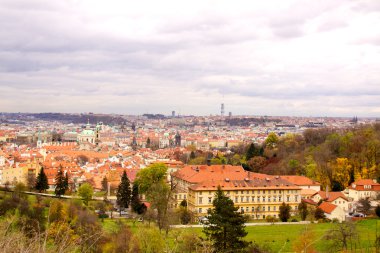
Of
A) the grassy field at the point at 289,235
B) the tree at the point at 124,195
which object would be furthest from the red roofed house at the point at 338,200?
the tree at the point at 124,195

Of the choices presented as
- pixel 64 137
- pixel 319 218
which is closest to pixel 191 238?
pixel 319 218

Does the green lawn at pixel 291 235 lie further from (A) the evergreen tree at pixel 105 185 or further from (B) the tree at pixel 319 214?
(A) the evergreen tree at pixel 105 185

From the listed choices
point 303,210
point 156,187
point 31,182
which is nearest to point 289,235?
point 303,210

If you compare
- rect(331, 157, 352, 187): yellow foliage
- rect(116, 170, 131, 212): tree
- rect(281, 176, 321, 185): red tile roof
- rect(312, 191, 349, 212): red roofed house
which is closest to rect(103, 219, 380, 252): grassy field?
rect(116, 170, 131, 212): tree

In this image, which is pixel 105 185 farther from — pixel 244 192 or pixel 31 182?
pixel 244 192

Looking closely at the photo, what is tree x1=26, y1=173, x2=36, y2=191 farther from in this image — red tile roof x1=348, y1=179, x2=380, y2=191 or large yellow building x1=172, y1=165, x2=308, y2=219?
red tile roof x1=348, y1=179, x2=380, y2=191

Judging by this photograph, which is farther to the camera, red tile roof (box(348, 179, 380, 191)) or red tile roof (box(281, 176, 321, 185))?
red tile roof (box(281, 176, 321, 185))

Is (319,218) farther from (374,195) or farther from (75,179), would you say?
(75,179)
